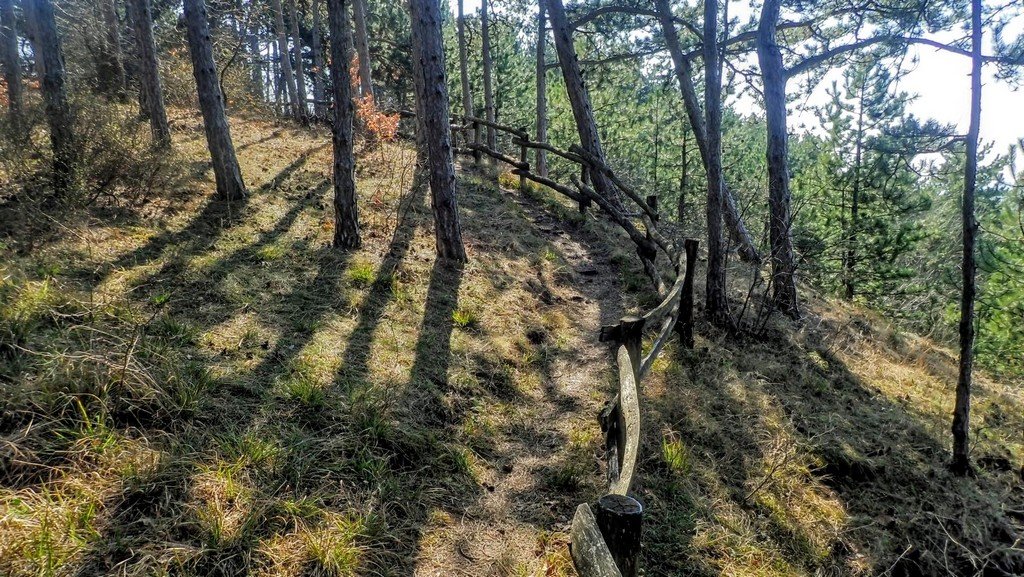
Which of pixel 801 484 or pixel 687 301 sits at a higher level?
pixel 687 301

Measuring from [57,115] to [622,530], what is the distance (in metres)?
8.46

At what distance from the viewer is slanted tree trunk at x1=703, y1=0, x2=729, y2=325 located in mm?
7016

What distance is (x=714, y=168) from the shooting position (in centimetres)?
740

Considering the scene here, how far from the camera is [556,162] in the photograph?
32.8 metres

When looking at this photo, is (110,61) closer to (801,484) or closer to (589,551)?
(589,551)

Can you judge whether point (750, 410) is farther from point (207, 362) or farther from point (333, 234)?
point (333, 234)

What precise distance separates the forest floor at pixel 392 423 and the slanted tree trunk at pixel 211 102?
1.68ft

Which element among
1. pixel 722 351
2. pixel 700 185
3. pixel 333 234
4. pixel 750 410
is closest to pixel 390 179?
pixel 333 234

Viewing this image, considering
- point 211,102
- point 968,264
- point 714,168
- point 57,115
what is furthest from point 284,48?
point 968,264

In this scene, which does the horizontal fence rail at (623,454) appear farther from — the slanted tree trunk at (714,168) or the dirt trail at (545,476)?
the slanted tree trunk at (714,168)

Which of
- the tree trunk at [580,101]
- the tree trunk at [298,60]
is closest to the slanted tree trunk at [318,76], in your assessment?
the tree trunk at [298,60]

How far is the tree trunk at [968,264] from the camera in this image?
587 centimetres

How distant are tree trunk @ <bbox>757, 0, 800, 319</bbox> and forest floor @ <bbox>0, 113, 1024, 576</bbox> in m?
1.62

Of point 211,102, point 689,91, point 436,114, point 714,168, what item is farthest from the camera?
point 689,91
